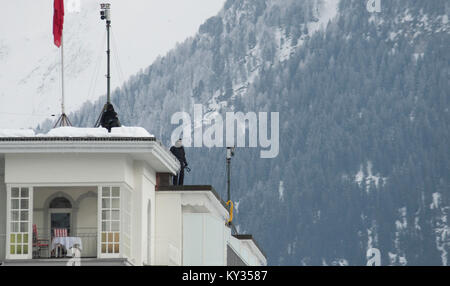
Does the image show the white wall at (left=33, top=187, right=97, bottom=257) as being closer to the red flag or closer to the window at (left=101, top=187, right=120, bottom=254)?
the window at (left=101, top=187, right=120, bottom=254)

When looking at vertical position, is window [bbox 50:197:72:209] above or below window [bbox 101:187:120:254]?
above

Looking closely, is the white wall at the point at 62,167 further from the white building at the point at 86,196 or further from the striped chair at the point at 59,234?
the striped chair at the point at 59,234

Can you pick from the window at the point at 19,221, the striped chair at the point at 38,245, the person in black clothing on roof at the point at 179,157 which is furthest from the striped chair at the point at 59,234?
the person in black clothing on roof at the point at 179,157

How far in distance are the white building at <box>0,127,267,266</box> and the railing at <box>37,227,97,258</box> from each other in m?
0.03

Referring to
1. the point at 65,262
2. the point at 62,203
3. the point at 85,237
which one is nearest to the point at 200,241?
the point at 85,237

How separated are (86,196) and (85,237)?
152 cm

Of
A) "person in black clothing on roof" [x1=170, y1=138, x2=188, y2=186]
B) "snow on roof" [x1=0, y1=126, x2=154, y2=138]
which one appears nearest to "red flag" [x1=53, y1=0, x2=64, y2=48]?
"person in black clothing on roof" [x1=170, y1=138, x2=188, y2=186]

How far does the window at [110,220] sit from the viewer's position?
42.8 m

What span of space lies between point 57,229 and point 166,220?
4.79 metres

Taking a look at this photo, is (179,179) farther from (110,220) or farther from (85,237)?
(110,220)

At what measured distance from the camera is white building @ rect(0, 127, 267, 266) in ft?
141

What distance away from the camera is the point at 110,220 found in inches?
1698

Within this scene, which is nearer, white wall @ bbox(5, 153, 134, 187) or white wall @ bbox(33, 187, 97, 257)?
white wall @ bbox(5, 153, 134, 187)
